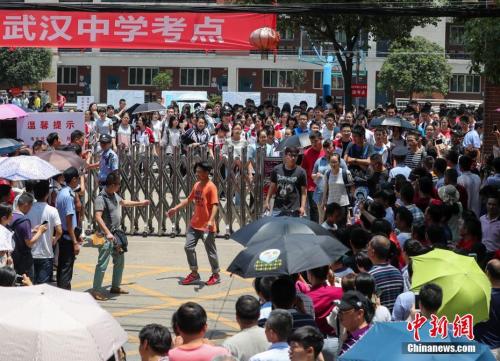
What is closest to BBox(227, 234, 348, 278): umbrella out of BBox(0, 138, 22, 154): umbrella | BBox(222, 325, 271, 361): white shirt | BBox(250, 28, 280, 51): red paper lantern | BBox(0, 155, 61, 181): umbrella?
BBox(222, 325, 271, 361): white shirt

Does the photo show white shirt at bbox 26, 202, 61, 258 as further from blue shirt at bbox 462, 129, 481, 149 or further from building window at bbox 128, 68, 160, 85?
building window at bbox 128, 68, 160, 85

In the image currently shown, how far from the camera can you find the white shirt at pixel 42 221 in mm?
10578

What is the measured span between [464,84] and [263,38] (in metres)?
54.7

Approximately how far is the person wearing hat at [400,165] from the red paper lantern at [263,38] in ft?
7.62

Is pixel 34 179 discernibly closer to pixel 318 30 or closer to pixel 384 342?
pixel 384 342

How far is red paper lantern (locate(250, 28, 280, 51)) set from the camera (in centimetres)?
1270

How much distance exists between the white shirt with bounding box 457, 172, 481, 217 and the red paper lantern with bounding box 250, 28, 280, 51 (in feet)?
9.91

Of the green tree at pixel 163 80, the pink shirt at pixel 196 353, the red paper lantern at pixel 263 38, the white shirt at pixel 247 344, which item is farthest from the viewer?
the green tree at pixel 163 80

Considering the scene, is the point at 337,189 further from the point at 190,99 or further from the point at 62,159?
the point at 190,99

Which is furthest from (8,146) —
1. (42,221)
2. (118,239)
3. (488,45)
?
(488,45)

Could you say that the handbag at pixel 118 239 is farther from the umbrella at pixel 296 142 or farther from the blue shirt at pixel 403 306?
the blue shirt at pixel 403 306

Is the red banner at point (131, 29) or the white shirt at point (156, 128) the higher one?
the red banner at point (131, 29)

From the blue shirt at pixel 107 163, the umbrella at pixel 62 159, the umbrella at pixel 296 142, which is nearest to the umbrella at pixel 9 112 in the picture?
the blue shirt at pixel 107 163

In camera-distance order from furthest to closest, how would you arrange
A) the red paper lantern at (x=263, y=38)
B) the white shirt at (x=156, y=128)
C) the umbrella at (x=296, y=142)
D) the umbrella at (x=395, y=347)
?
the white shirt at (x=156, y=128) < the umbrella at (x=296, y=142) < the red paper lantern at (x=263, y=38) < the umbrella at (x=395, y=347)
